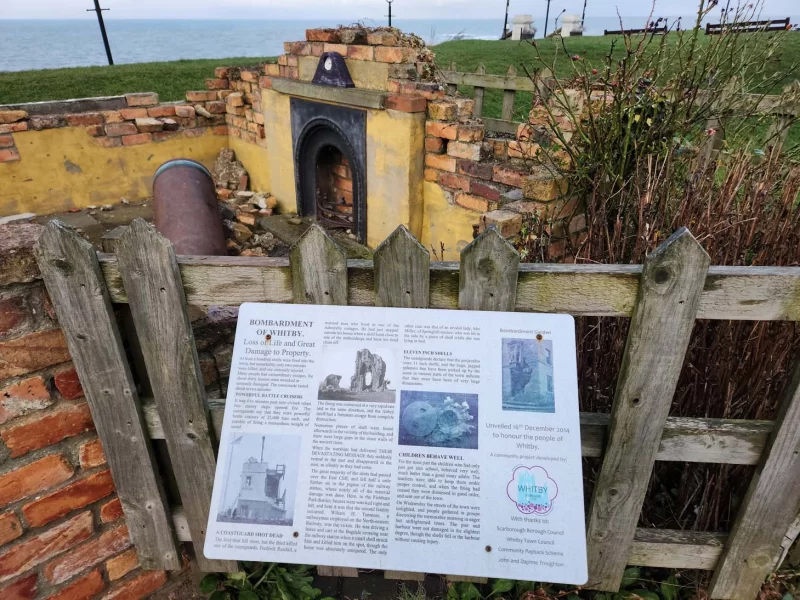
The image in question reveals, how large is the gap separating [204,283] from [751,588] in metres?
2.10

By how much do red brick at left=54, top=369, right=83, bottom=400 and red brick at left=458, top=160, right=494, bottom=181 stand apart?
116 inches

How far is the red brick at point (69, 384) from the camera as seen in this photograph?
1.49 metres

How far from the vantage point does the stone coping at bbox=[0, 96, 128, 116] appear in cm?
559

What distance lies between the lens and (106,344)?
143 cm

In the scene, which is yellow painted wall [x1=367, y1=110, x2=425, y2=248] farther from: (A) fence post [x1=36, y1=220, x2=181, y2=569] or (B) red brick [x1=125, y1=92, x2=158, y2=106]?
(B) red brick [x1=125, y1=92, x2=158, y2=106]

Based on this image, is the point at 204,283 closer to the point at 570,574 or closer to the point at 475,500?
the point at 475,500

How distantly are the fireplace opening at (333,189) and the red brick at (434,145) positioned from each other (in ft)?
4.58

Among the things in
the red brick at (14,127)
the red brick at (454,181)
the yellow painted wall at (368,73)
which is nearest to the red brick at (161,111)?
the red brick at (14,127)

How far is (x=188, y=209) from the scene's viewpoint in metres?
4.21

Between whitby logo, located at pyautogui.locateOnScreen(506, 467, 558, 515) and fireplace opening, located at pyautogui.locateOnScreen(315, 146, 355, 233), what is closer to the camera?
whitby logo, located at pyautogui.locateOnScreen(506, 467, 558, 515)

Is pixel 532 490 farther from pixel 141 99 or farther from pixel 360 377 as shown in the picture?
pixel 141 99

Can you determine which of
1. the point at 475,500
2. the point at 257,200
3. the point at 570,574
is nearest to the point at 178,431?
the point at 475,500

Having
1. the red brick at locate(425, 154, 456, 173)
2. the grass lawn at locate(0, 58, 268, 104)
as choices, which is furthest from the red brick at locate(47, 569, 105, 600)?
the grass lawn at locate(0, 58, 268, 104)

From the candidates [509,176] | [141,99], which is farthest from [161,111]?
[509,176]
